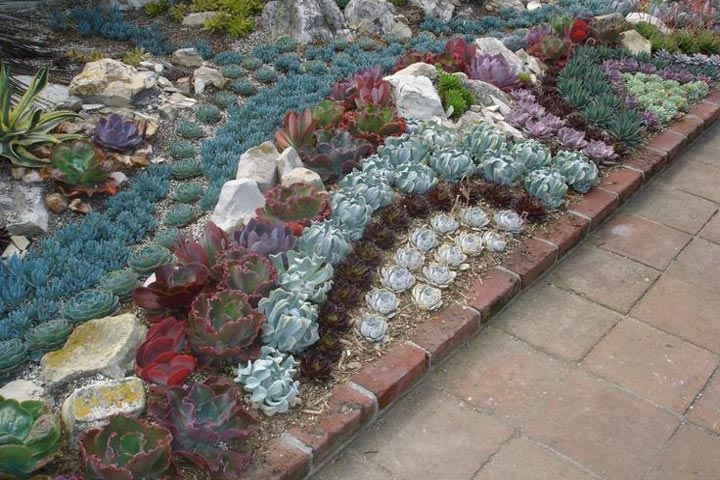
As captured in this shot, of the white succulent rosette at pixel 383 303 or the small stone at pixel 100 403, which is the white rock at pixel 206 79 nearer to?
the white succulent rosette at pixel 383 303

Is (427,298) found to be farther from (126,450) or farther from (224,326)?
(126,450)

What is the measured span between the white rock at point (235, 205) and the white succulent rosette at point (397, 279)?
681 millimetres

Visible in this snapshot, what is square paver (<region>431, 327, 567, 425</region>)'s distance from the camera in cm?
305

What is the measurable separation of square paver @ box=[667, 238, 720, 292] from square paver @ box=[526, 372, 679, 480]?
1.04m

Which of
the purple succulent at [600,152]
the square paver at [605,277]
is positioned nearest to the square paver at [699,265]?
the square paver at [605,277]

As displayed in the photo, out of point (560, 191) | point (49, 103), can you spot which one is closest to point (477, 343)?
point (560, 191)

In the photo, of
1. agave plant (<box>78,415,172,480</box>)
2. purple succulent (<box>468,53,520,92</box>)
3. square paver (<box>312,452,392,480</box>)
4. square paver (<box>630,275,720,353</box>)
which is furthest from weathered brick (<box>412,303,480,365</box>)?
purple succulent (<box>468,53,520,92</box>)

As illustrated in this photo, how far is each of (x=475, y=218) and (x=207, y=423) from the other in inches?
71.9

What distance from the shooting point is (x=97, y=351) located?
2754 millimetres

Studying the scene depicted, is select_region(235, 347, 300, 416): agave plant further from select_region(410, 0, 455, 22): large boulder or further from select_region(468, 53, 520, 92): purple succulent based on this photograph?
select_region(410, 0, 455, 22): large boulder

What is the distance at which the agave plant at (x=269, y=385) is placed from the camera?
8.93 feet

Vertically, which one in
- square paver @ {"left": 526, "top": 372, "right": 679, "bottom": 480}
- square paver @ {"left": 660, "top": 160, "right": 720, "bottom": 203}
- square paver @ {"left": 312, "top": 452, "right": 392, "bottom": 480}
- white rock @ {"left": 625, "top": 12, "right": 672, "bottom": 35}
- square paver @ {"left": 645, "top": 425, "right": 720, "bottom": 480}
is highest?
white rock @ {"left": 625, "top": 12, "right": 672, "bottom": 35}

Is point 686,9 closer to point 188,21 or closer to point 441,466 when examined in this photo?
point 188,21

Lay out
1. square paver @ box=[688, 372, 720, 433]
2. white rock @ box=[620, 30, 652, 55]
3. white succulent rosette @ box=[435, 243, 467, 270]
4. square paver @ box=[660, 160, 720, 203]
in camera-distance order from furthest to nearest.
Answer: white rock @ box=[620, 30, 652, 55]
square paver @ box=[660, 160, 720, 203]
white succulent rosette @ box=[435, 243, 467, 270]
square paver @ box=[688, 372, 720, 433]
